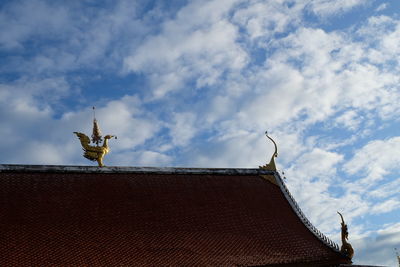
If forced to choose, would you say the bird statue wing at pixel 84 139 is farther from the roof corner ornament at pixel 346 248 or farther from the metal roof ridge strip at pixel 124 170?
the roof corner ornament at pixel 346 248

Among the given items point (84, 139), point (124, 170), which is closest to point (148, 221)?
point (124, 170)

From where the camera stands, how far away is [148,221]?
17047mm

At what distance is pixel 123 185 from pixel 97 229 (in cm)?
341

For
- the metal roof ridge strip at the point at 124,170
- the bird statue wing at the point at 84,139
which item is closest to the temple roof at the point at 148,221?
the metal roof ridge strip at the point at 124,170

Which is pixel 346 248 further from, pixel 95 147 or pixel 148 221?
pixel 95 147

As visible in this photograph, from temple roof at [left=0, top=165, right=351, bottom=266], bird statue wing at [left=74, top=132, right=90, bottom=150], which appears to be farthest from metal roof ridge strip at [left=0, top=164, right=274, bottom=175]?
bird statue wing at [left=74, top=132, right=90, bottom=150]

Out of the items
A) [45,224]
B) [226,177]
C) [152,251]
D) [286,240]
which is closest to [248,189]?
[226,177]

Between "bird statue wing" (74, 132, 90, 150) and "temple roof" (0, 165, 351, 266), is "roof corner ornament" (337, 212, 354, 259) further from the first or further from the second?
"bird statue wing" (74, 132, 90, 150)

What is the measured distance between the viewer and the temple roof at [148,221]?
1462 centimetres

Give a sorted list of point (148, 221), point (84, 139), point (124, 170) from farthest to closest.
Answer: point (84, 139) → point (124, 170) → point (148, 221)

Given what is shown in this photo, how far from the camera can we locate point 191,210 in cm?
1848

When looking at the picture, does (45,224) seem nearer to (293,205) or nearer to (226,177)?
(226,177)

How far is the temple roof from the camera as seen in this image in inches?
576

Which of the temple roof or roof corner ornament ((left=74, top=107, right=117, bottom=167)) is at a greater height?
roof corner ornament ((left=74, top=107, right=117, bottom=167))
